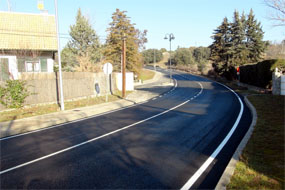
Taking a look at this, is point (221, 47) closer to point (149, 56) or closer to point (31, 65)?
point (31, 65)

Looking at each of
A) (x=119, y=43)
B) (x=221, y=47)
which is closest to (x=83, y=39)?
(x=119, y=43)

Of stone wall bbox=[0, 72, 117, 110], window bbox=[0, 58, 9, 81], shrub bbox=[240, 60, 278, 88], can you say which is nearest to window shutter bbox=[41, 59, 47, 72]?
stone wall bbox=[0, 72, 117, 110]

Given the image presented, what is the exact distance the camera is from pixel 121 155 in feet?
21.6

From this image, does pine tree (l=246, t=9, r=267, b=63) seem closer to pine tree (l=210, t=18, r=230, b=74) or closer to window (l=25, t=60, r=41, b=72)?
pine tree (l=210, t=18, r=230, b=74)

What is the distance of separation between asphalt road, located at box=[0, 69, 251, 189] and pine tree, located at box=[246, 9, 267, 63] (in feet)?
133

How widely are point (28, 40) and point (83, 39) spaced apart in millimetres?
17051

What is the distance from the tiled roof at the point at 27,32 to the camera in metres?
22.7

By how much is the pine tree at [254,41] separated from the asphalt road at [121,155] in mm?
40502

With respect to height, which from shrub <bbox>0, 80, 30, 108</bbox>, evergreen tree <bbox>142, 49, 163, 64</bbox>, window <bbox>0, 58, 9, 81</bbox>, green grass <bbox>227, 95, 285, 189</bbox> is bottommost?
green grass <bbox>227, 95, 285, 189</bbox>

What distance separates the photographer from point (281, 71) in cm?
2191

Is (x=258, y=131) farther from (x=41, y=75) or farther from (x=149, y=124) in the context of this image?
(x=41, y=75)

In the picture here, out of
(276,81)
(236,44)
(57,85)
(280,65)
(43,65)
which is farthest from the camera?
(236,44)

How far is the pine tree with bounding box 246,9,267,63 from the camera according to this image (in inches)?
1815

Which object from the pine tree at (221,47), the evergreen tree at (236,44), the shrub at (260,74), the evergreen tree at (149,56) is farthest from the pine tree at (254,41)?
the evergreen tree at (149,56)
